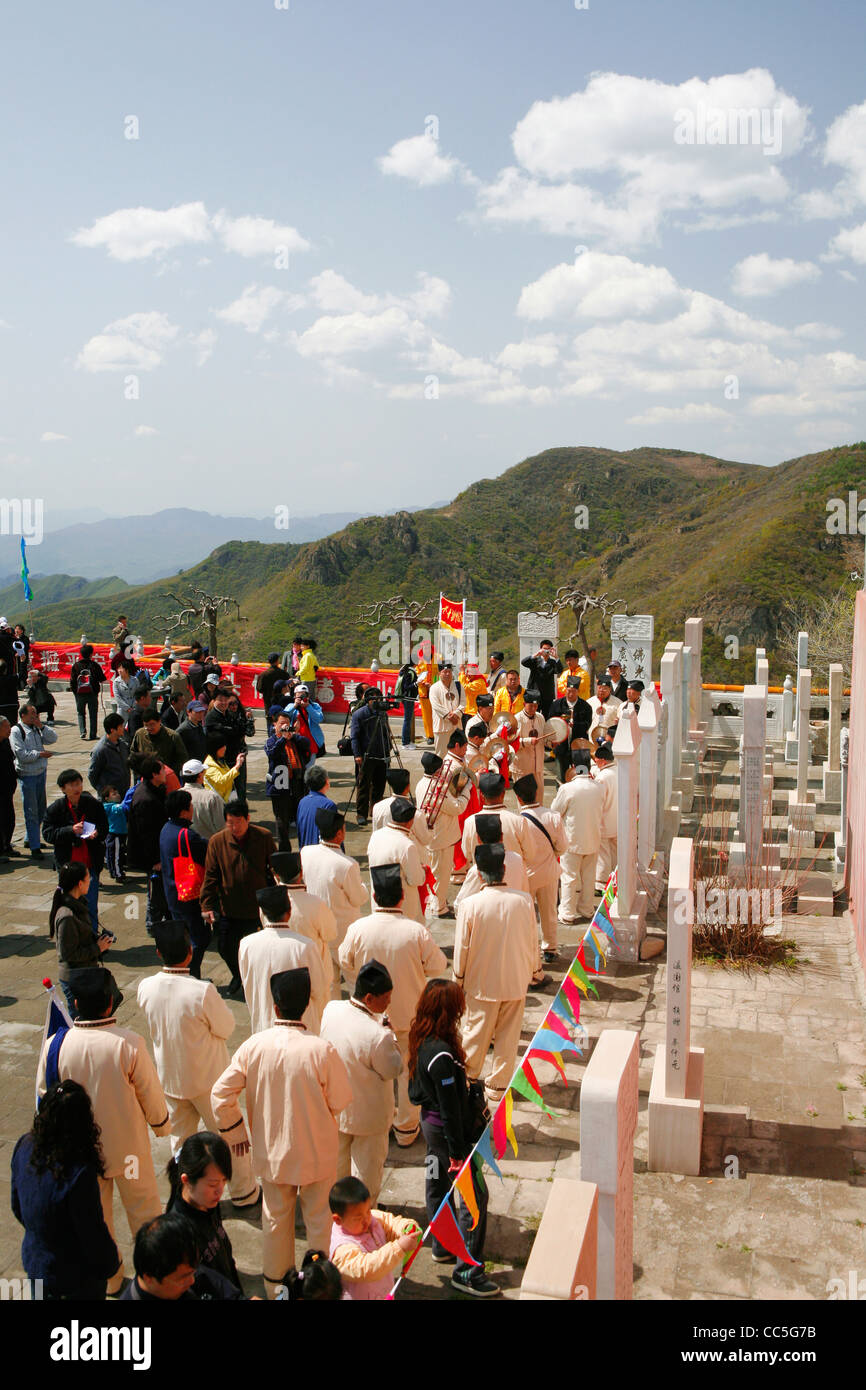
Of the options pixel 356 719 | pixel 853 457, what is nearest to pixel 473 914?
pixel 356 719

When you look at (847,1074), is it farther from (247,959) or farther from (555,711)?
(555,711)

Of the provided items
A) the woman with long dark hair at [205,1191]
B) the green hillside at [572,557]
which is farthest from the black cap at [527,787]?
A: the green hillside at [572,557]

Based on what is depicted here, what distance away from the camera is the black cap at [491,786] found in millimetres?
7148

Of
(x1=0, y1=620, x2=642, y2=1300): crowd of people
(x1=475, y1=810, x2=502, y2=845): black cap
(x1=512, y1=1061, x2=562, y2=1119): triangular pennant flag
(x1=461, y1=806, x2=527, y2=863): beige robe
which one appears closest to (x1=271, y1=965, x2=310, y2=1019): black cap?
(x1=0, y1=620, x2=642, y2=1300): crowd of people

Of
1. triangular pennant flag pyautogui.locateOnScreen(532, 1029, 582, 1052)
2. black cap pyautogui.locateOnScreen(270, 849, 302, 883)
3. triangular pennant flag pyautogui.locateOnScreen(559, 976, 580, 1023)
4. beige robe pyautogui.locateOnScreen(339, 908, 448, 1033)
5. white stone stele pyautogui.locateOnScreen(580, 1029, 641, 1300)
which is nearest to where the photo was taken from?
white stone stele pyautogui.locateOnScreen(580, 1029, 641, 1300)

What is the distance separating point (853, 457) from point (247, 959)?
47952 millimetres

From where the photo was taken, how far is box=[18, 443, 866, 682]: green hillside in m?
40.7

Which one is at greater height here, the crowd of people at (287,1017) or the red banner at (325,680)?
the red banner at (325,680)

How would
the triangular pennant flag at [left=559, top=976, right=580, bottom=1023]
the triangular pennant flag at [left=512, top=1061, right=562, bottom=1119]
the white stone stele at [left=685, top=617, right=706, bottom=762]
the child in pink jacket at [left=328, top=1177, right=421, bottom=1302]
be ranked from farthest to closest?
1. the white stone stele at [left=685, top=617, right=706, bottom=762]
2. the triangular pennant flag at [left=559, top=976, right=580, bottom=1023]
3. the triangular pennant flag at [left=512, top=1061, right=562, bottom=1119]
4. the child in pink jacket at [left=328, top=1177, right=421, bottom=1302]

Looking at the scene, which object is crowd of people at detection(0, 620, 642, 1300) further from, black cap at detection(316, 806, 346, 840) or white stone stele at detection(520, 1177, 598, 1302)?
white stone stele at detection(520, 1177, 598, 1302)

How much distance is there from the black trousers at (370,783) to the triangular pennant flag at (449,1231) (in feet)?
23.3

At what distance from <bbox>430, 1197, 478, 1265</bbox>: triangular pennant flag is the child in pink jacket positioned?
0.59 meters

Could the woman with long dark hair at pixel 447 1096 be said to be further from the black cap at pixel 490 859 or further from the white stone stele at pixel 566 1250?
the black cap at pixel 490 859
